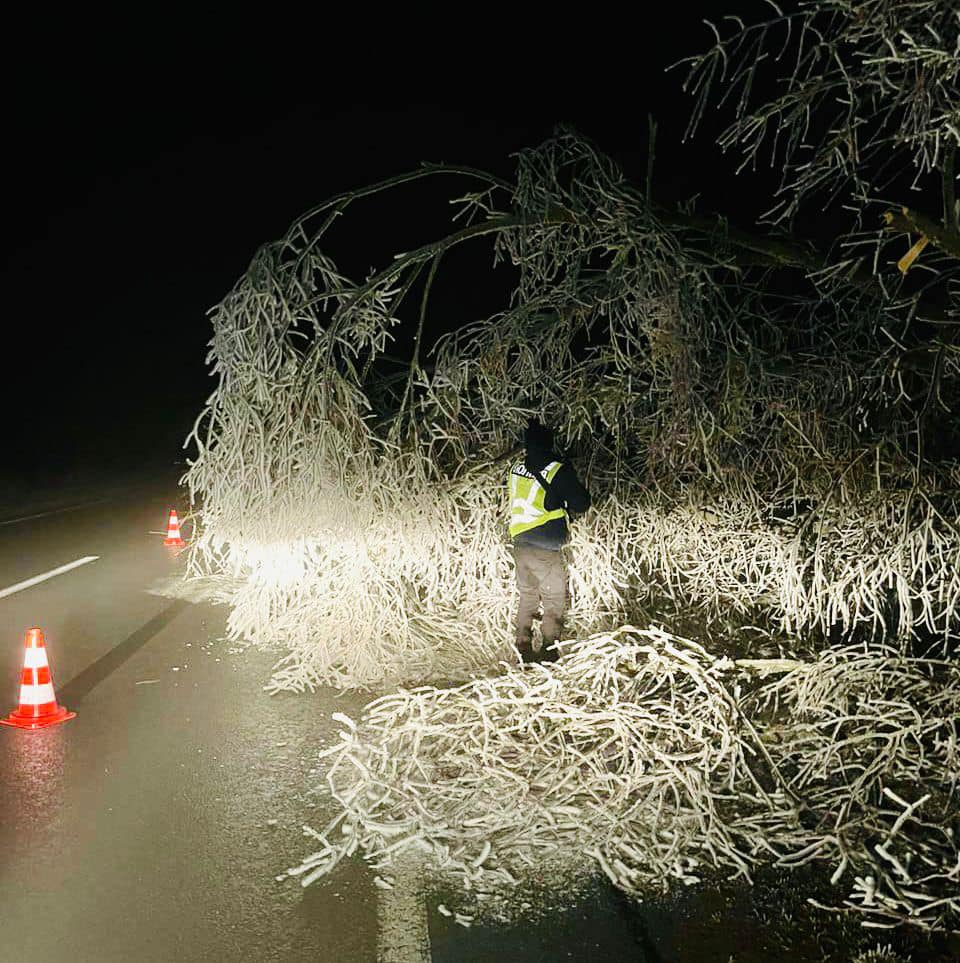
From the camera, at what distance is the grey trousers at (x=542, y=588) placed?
24.7 feet

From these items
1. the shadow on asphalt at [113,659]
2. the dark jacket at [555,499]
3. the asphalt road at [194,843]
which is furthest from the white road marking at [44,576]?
the dark jacket at [555,499]

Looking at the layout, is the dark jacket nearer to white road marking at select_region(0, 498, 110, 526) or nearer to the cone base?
the cone base

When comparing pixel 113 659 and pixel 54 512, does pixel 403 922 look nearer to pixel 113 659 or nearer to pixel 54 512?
pixel 113 659

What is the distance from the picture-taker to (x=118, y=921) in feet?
13.4

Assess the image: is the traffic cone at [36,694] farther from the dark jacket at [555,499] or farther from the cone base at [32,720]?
the dark jacket at [555,499]

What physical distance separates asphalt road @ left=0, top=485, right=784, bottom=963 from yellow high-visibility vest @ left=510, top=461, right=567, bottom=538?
1.59 metres

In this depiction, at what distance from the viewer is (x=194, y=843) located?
483 centimetres

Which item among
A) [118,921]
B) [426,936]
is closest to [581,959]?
[426,936]

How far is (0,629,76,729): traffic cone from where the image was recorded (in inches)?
266

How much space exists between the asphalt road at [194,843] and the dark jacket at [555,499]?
5.24 feet

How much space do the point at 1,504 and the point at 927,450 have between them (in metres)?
19.1

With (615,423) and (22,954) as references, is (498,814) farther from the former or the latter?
(615,423)

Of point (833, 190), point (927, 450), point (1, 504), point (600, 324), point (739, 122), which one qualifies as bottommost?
point (1, 504)

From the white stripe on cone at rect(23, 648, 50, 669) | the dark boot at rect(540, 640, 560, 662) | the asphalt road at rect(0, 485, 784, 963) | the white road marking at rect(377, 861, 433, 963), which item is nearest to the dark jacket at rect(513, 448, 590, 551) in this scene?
the dark boot at rect(540, 640, 560, 662)
